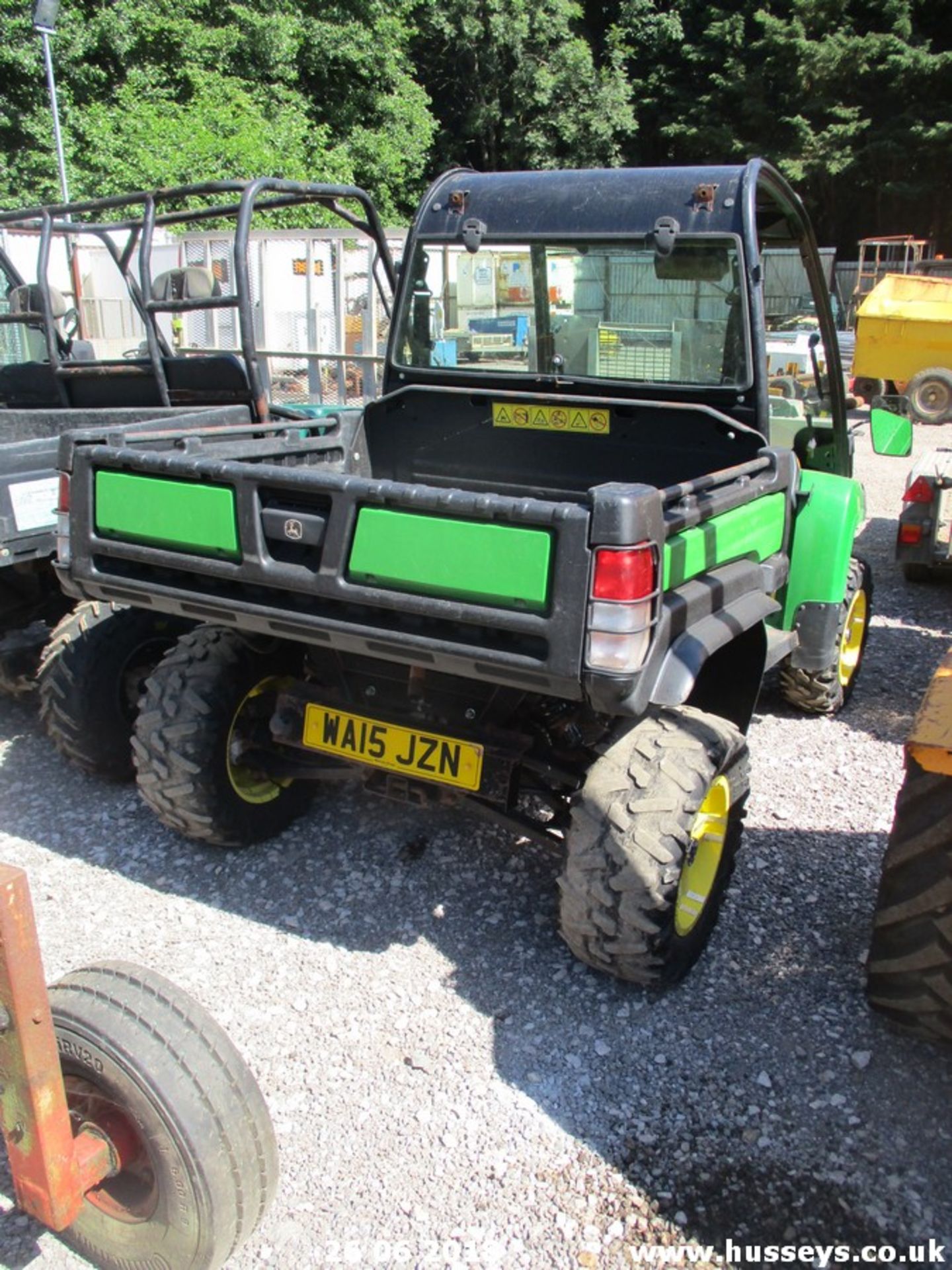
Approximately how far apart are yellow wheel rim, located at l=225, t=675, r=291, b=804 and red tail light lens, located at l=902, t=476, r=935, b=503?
4.68 m

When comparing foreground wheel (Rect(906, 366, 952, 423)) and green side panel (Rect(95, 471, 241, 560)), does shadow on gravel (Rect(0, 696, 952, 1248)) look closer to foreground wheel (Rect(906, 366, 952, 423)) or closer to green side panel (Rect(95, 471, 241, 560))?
green side panel (Rect(95, 471, 241, 560))

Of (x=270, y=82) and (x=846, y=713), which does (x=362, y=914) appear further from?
(x=270, y=82)

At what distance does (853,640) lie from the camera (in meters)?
5.19

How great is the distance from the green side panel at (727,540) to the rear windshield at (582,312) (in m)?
0.53

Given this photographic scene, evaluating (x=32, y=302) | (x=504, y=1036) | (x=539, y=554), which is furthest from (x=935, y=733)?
(x=32, y=302)

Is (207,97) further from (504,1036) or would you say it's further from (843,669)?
(504,1036)

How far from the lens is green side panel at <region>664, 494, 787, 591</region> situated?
2.77m

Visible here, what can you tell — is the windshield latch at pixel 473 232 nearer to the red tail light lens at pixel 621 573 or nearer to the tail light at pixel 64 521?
the tail light at pixel 64 521

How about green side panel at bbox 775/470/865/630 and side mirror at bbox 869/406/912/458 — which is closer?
green side panel at bbox 775/470/865/630

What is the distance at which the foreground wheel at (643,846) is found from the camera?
112 inches

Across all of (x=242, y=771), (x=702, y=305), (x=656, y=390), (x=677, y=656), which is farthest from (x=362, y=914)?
(x=702, y=305)

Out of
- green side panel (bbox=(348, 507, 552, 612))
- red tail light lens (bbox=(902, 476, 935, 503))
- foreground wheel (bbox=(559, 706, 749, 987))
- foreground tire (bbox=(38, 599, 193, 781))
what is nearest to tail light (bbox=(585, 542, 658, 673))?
green side panel (bbox=(348, 507, 552, 612))

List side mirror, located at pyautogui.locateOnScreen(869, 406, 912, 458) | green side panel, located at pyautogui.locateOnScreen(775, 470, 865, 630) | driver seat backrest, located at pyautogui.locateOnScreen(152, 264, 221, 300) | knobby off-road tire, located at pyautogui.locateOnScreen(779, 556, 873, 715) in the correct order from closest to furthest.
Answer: green side panel, located at pyautogui.locateOnScreen(775, 470, 865, 630)
side mirror, located at pyautogui.locateOnScreen(869, 406, 912, 458)
knobby off-road tire, located at pyautogui.locateOnScreen(779, 556, 873, 715)
driver seat backrest, located at pyautogui.locateOnScreen(152, 264, 221, 300)

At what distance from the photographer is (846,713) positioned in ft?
16.7
